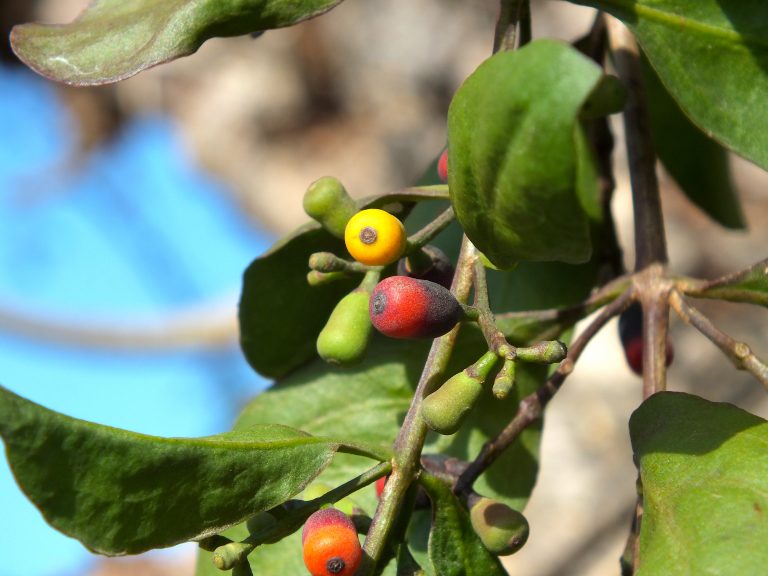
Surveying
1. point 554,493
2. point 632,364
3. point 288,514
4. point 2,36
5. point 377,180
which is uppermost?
point 2,36

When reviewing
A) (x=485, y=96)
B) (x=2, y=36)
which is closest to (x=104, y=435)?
(x=485, y=96)

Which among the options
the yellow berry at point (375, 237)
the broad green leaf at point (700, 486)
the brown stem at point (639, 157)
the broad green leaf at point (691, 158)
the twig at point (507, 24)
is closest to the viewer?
the broad green leaf at point (700, 486)

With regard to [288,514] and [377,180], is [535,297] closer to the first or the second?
[288,514]

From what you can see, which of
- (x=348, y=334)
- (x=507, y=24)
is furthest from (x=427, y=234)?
(x=507, y=24)

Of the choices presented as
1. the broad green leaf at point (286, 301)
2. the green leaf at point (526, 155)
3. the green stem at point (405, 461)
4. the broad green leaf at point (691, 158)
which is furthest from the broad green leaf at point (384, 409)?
the broad green leaf at point (691, 158)

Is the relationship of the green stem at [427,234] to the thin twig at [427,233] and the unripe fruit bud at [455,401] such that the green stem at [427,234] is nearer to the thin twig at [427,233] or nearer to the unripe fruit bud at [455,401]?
the thin twig at [427,233]

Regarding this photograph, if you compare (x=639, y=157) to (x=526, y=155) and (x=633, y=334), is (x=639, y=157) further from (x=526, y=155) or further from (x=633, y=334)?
(x=526, y=155)

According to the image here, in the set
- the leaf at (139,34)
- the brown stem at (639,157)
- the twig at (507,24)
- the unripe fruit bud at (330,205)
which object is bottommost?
the brown stem at (639,157)
